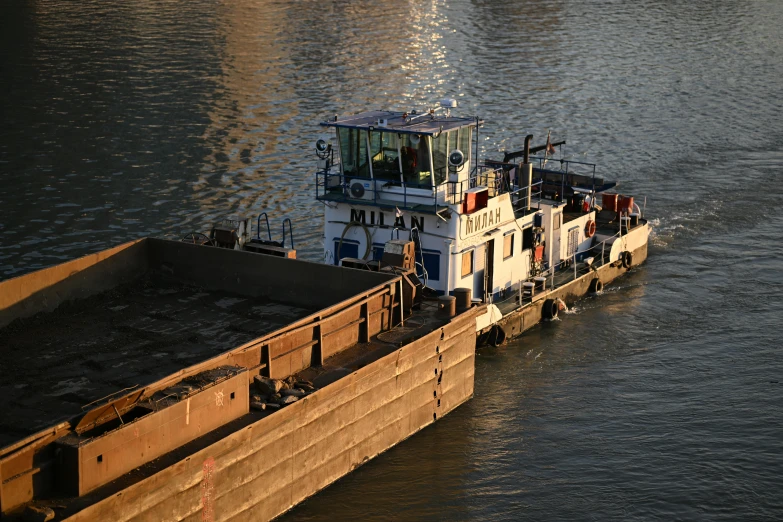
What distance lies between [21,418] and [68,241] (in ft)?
53.8

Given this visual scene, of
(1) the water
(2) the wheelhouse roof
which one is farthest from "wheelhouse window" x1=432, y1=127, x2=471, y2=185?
(1) the water

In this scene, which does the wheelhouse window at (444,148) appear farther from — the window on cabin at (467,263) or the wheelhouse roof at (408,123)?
the window on cabin at (467,263)

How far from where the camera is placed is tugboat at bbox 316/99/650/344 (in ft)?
84.9

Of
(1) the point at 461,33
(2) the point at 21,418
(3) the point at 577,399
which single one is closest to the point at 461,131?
(3) the point at 577,399

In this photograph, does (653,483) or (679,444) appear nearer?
(653,483)

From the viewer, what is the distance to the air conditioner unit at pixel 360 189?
26172 mm

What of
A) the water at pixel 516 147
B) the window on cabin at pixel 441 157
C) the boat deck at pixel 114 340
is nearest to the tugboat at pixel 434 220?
the window on cabin at pixel 441 157

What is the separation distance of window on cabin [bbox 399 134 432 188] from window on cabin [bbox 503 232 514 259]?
3.34 meters

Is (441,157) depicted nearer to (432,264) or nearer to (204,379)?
(432,264)

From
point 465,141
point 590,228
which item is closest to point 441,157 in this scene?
point 465,141

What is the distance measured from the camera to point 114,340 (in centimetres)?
2103

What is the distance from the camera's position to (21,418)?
1756cm

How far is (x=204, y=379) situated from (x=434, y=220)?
10.1 metres

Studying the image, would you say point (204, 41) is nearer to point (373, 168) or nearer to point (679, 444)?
point (373, 168)
